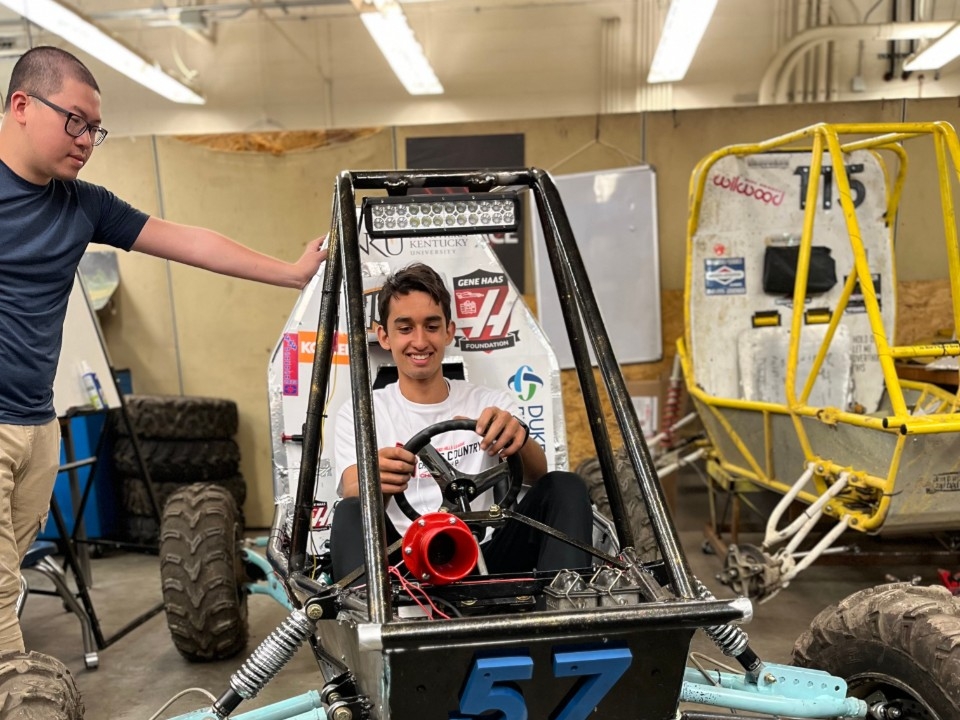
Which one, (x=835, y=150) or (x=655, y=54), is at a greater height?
(x=655, y=54)

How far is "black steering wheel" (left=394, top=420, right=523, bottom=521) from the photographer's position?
2.08 meters

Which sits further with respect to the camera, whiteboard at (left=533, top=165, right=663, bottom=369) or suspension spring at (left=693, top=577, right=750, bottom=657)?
whiteboard at (left=533, top=165, right=663, bottom=369)

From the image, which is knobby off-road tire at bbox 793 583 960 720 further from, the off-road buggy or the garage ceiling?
the garage ceiling

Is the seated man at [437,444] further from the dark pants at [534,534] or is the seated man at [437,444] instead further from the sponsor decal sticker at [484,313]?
the sponsor decal sticker at [484,313]

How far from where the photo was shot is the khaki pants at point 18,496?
2.04 metres

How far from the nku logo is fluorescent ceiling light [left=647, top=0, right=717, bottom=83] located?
368 centimetres

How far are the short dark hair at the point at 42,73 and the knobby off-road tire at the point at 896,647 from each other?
255 centimetres

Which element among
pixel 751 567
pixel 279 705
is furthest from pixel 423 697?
pixel 751 567

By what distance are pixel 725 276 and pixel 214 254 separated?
128 inches

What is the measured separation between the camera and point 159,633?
12.5 feet

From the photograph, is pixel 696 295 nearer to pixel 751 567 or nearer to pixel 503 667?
pixel 751 567

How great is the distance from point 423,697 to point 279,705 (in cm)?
68

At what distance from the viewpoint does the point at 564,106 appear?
24.1ft

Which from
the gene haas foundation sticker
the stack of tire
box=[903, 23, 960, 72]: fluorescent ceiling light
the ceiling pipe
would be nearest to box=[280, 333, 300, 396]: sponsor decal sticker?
the stack of tire
